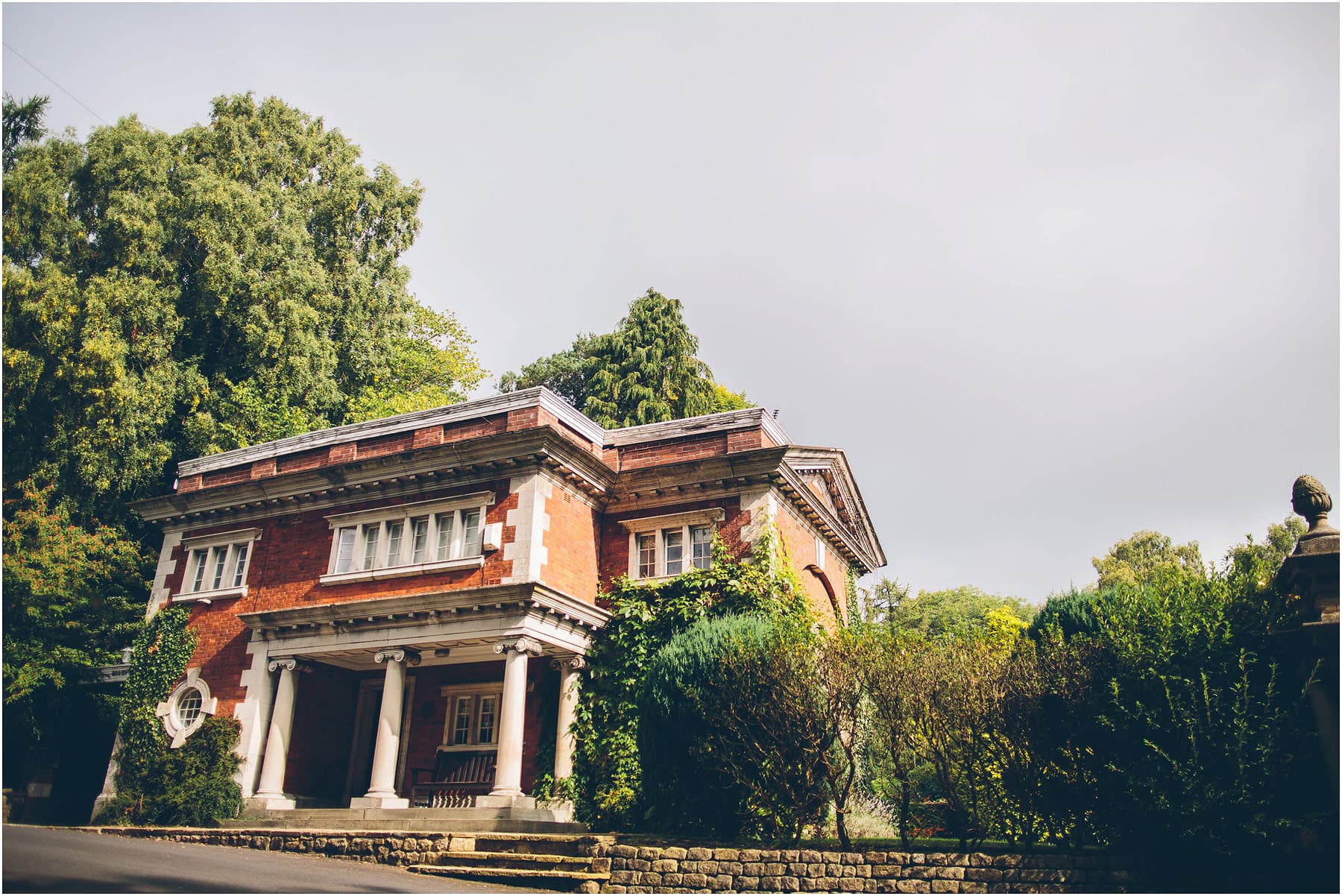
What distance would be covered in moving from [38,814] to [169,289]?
13666 mm

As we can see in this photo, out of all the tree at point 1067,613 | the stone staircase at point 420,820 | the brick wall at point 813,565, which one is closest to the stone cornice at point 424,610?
the stone staircase at point 420,820

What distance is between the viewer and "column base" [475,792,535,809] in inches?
603

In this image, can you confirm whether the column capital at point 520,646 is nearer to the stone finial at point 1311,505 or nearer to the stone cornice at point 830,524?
the stone cornice at point 830,524

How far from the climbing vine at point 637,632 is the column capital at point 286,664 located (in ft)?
20.6

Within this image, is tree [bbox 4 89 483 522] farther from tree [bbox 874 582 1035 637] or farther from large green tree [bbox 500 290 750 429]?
tree [bbox 874 582 1035 637]

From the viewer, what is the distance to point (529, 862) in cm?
1301

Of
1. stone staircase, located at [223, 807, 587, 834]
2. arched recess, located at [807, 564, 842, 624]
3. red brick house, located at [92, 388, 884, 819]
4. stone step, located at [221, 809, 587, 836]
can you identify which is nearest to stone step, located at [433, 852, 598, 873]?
stone step, located at [221, 809, 587, 836]

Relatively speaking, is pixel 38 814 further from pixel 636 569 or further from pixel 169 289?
pixel 636 569

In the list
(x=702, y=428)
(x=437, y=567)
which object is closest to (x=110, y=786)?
(x=437, y=567)

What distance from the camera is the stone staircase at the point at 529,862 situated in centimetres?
1245

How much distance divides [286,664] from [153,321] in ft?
37.1

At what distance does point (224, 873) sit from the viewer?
34.8ft

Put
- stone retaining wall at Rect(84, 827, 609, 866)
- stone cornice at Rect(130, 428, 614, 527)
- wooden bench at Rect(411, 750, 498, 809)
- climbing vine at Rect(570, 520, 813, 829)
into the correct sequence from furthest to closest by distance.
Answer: wooden bench at Rect(411, 750, 498, 809), stone cornice at Rect(130, 428, 614, 527), climbing vine at Rect(570, 520, 813, 829), stone retaining wall at Rect(84, 827, 609, 866)

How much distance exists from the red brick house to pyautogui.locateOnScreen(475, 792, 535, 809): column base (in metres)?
0.65
